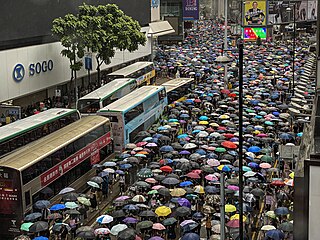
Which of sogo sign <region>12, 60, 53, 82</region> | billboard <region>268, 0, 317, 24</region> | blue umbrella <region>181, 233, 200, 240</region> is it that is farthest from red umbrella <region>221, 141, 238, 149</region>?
billboard <region>268, 0, 317, 24</region>

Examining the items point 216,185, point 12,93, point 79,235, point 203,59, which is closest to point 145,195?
point 216,185

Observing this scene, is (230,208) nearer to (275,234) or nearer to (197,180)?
(275,234)

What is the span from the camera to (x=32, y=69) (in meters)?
31.1

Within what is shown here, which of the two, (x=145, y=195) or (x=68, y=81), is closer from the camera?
(x=145, y=195)

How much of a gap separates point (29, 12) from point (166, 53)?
31313mm

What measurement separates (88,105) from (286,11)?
38067 millimetres

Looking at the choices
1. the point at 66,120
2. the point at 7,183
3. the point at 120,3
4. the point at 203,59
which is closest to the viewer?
the point at 7,183

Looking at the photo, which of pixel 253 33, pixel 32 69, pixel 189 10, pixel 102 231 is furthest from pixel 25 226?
pixel 189 10

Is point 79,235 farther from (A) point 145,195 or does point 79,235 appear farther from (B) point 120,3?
(B) point 120,3

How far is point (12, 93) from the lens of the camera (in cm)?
2912

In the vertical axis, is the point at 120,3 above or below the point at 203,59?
above

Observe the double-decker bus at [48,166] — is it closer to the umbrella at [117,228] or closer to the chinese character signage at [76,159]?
the chinese character signage at [76,159]

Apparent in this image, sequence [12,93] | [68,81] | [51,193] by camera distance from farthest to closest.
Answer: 1. [68,81]
2. [12,93]
3. [51,193]

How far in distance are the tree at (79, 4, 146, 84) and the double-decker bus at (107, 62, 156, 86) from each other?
1373 millimetres
